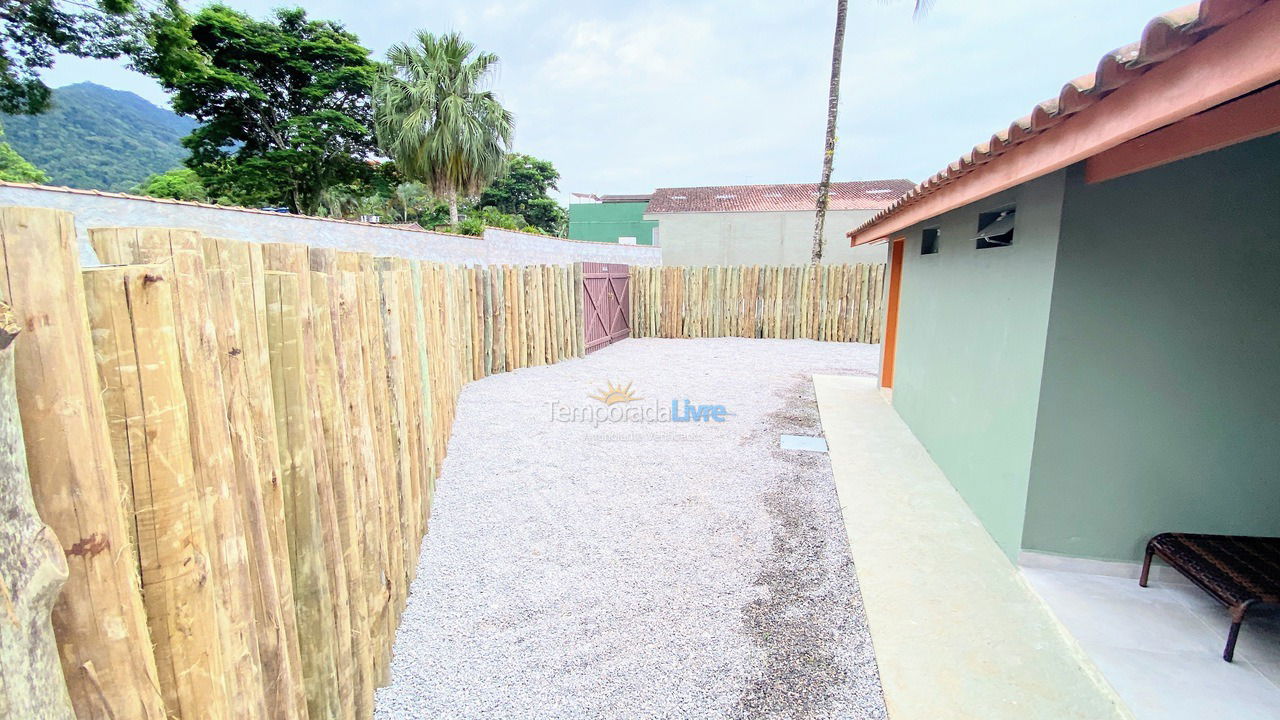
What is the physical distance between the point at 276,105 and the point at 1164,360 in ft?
96.7

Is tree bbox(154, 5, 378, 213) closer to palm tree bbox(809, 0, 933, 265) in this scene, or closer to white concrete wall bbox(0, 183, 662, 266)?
white concrete wall bbox(0, 183, 662, 266)

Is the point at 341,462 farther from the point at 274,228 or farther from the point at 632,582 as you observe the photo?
the point at 274,228

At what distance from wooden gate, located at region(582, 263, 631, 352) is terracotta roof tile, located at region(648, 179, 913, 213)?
1269 centimetres

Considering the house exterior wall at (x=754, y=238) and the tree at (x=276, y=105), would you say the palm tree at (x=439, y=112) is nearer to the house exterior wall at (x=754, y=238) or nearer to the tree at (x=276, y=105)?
the tree at (x=276, y=105)

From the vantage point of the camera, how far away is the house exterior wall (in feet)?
76.0

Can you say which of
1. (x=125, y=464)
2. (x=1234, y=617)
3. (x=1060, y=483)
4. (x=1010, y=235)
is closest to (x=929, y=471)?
(x=1060, y=483)

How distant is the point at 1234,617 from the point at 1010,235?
7.73ft

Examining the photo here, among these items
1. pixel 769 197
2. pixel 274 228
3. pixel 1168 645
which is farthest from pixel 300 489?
pixel 769 197

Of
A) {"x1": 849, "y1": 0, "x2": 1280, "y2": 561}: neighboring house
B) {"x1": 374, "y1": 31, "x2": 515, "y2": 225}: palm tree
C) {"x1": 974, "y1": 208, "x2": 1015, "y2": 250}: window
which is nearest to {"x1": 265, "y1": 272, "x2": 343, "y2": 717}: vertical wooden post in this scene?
{"x1": 849, "y1": 0, "x2": 1280, "y2": 561}: neighboring house

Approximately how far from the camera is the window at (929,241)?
5764 millimetres

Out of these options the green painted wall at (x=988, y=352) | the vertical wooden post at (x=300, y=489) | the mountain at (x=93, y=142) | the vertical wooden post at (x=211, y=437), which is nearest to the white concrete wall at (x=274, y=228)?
the vertical wooden post at (x=211, y=437)

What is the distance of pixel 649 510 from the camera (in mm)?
4098

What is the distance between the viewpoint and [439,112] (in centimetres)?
1781

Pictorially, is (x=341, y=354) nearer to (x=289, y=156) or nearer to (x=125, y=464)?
(x=125, y=464)
